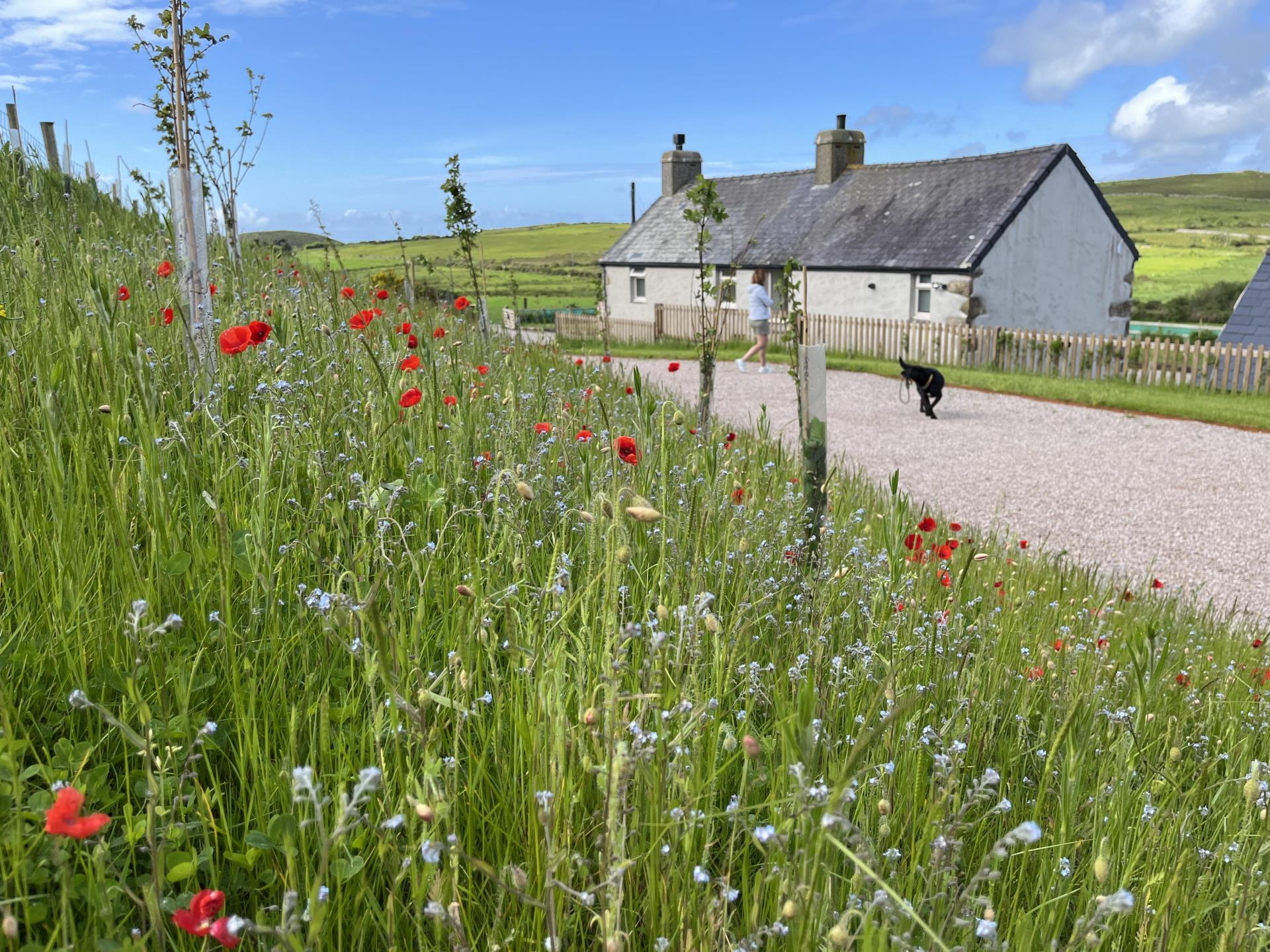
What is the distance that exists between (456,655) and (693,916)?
67cm

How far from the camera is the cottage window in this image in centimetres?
2545

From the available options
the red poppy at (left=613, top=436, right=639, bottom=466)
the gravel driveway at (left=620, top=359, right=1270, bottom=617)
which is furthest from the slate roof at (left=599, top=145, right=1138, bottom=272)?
the red poppy at (left=613, top=436, right=639, bottom=466)

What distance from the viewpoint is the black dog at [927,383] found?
13969 millimetres

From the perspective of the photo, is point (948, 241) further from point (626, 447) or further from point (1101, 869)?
point (1101, 869)

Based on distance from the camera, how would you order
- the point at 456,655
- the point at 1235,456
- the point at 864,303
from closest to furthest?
Result: 1. the point at 456,655
2. the point at 1235,456
3. the point at 864,303

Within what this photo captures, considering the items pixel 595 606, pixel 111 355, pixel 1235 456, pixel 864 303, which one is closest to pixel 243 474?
pixel 111 355

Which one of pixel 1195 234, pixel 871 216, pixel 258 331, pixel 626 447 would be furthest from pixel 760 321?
pixel 1195 234

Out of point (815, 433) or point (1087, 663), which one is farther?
point (815, 433)

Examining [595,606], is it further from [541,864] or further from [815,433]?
[815,433]

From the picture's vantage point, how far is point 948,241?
25062mm

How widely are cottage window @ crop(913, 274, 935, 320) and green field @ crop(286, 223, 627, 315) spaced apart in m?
13.8

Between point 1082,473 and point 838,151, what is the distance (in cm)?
2410

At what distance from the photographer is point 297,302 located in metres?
5.28

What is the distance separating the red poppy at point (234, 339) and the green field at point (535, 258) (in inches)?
490
